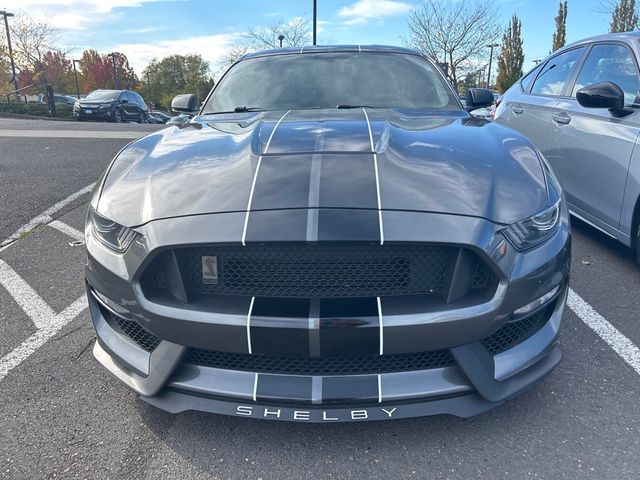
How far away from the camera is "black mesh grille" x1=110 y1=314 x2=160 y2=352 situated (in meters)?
1.89

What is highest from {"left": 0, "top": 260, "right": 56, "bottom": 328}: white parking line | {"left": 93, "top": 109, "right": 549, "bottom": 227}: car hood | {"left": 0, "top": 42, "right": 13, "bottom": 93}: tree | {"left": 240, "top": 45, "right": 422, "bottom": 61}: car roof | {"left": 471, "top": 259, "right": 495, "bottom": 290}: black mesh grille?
{"left": 0, "top": 42, "right": 13, "bottom": 93}: tree

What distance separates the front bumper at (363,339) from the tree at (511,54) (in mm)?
43644

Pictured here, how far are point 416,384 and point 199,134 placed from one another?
1613 millimetres

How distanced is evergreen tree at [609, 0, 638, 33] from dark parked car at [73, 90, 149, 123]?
19283mm

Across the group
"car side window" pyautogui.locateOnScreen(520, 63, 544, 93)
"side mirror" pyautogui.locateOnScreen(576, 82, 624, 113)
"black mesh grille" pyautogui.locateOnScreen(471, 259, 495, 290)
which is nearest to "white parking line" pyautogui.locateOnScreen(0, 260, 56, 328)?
"black mesh grille" pyautogui.locateOnScreen(471, 259, 495, 290)

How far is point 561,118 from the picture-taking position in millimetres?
4117

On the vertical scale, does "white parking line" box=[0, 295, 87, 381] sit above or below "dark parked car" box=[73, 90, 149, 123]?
below

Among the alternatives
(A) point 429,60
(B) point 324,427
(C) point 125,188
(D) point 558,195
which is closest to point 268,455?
(B) point 324,427

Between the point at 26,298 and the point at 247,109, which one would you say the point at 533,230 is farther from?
the point at 26,298

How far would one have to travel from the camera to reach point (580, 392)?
2182 mm

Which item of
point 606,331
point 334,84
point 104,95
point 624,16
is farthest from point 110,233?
point 624,16

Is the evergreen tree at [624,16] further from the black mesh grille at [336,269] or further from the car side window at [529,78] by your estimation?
the black mesh grille at [336,269]

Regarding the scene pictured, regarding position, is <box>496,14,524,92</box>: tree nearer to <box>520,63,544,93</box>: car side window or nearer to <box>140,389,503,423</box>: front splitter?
<box>520,63,544,93</box>: car side window

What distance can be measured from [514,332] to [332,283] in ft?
2.33
